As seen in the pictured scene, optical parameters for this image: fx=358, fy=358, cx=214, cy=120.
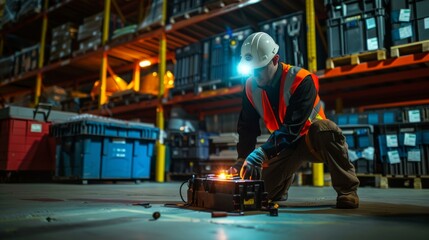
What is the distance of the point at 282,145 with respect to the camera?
103 inches

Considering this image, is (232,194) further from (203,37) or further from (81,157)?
(203,37)

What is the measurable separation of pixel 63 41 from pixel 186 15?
488 centimetres

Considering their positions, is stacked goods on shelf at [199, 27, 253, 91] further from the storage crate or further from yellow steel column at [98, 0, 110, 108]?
yellow steel column at [98, 0, 110, 108]

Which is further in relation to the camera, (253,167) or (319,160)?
(319,160)

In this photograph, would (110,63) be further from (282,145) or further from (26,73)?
(282,145)

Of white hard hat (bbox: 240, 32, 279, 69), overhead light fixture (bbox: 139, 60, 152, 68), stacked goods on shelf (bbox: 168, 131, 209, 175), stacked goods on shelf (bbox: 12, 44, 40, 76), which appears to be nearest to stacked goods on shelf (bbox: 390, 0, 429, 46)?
white hard hat (bbox: 240, 32, 279, 69)

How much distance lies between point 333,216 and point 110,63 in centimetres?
1013

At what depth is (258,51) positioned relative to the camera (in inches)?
114

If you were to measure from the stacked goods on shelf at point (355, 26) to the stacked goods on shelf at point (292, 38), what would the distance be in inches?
21.4

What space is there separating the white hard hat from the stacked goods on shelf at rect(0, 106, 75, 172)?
6.12 m

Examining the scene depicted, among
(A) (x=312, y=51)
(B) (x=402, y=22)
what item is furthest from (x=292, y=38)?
(B) (x=402, y=22)

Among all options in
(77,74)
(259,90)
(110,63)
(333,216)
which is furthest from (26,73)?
(333,216)

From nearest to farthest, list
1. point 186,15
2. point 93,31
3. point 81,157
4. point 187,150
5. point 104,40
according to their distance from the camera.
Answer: point 81,157, point 186,15, point 187,150, point 104,40, point 93,31

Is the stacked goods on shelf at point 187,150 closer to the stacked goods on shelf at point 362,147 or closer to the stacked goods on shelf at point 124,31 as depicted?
the stacked goods on shelf at point 124,31
